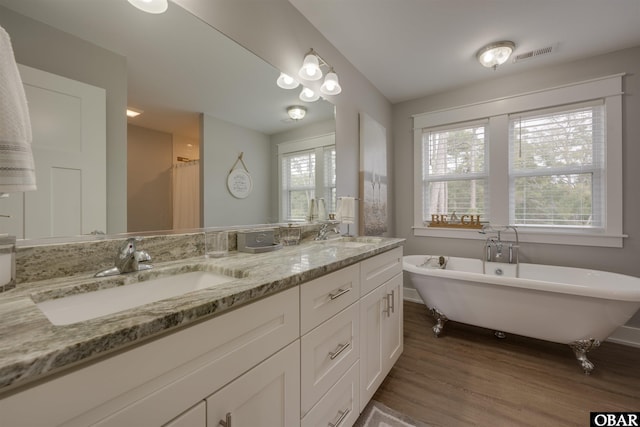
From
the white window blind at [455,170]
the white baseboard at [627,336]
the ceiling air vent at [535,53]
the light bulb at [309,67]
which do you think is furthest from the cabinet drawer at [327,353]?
the ceiling air vent at [535,53]

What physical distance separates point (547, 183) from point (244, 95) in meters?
2.93

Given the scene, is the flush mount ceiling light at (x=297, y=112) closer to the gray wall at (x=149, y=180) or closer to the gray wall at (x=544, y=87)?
the gray wall at (x=149, y=180)

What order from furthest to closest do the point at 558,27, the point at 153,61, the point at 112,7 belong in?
the point at 558,27 < the point at 153,61 < the point at 112,7

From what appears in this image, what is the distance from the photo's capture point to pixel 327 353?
107cm

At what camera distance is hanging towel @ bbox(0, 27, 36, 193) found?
1.95 feet

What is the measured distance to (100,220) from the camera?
37.6 inches

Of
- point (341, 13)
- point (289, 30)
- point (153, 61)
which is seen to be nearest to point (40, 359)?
point (153, 61)

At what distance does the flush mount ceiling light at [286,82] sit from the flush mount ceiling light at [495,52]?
5.65 ft

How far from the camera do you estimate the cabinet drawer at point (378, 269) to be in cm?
136

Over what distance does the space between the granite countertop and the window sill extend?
8.26 feet

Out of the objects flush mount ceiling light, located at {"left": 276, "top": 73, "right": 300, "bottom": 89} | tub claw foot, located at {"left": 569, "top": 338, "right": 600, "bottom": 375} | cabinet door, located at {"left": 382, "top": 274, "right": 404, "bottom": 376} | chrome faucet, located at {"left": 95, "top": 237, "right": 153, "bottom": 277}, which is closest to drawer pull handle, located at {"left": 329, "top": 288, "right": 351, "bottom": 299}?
cabinet door, located at {"left": 382, "top": 274, "right": 404, "bottom": 376}

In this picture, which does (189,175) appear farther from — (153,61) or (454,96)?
(454,96)

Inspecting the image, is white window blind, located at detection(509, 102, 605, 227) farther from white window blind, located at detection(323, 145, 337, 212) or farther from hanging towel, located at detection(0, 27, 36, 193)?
hanging towel, located at detection(0, 27, 36, 193)

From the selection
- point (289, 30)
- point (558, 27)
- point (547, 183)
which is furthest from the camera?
point (547, 183)
